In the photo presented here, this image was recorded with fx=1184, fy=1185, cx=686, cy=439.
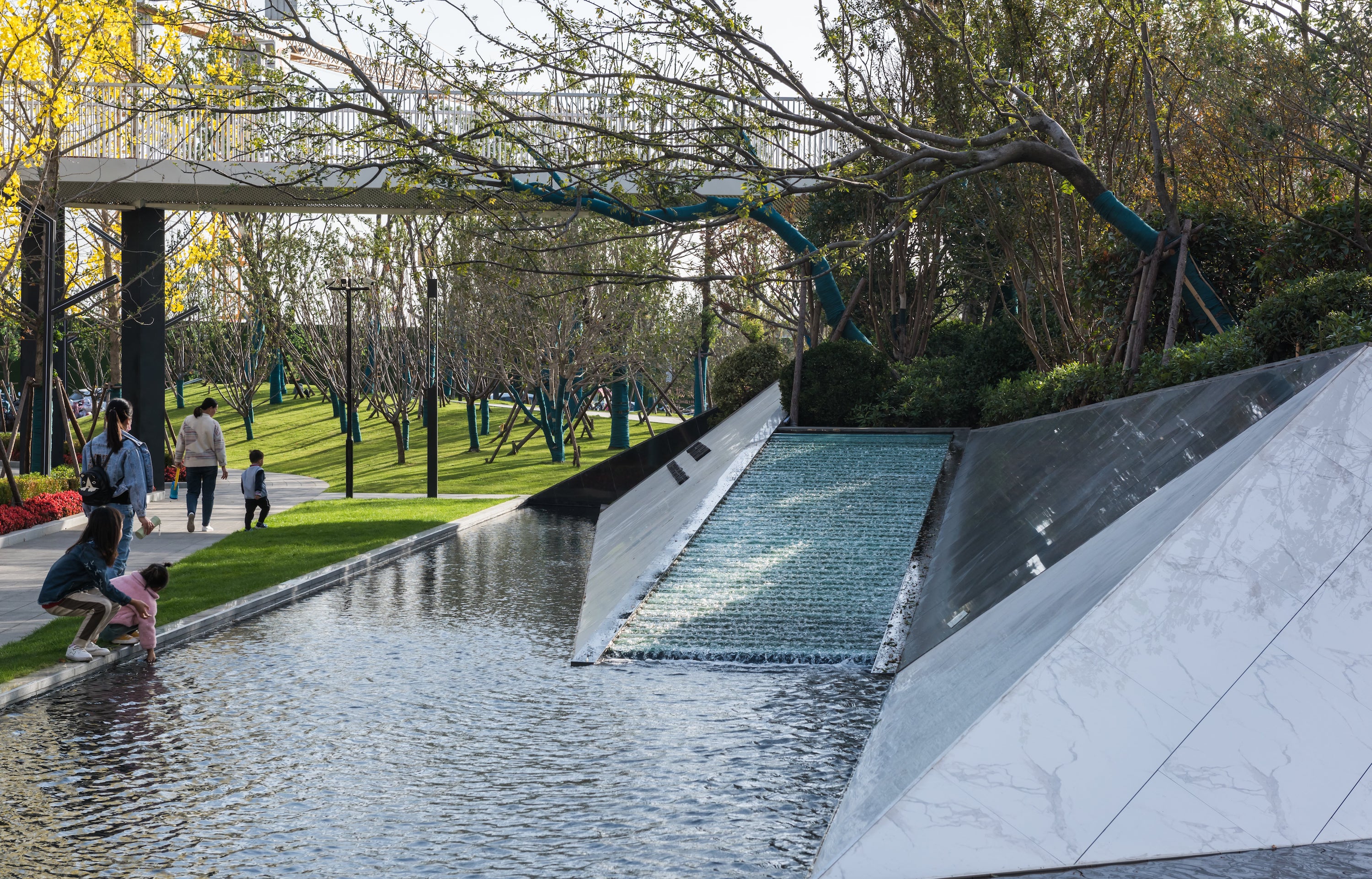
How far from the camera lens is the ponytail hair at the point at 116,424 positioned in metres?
9.66

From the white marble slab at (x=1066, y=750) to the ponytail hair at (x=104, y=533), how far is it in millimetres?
6081

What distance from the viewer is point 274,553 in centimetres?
1400

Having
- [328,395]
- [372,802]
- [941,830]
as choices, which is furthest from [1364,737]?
[328,395]

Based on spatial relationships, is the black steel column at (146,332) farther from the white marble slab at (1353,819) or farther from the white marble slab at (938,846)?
the white marble slab at (1353,819)

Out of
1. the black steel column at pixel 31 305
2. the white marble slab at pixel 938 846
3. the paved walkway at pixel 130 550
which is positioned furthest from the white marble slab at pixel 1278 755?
the black steel column at pixel 31 305

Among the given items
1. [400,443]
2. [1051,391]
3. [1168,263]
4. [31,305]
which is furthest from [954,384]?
[400,443]

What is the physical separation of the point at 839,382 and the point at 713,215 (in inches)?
189

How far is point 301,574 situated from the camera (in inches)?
480

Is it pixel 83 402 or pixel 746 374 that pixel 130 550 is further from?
pixel 83 402

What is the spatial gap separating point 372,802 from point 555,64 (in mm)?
8760

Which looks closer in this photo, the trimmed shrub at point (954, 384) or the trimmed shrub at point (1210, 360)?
the trimmed shrub at point (1210, 360)

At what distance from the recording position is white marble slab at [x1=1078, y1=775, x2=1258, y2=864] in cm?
469

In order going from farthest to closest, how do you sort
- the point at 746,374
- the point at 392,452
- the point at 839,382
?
the point at 392,452, the point at 746,374, the point at 839,382

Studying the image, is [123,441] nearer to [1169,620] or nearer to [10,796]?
[10,796]
